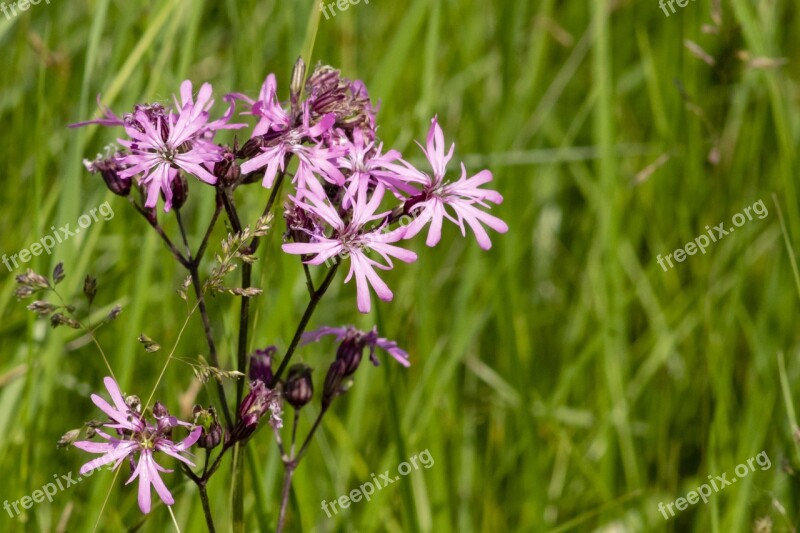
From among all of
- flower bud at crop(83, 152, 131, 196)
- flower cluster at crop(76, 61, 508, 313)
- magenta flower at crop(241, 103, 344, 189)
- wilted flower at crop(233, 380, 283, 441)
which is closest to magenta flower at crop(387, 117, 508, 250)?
flower cluster at crop(76, 61, 508, 313)

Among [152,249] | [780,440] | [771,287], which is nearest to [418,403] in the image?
[152,249]

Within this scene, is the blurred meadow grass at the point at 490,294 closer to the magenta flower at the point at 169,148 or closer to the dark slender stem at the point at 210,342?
the dark slender stem at the point at 210,342

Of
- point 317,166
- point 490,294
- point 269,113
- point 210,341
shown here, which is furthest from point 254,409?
point 490,294

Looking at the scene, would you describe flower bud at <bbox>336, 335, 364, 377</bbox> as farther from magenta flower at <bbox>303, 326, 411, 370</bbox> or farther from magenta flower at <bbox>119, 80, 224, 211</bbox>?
magenta flower at <bbox>119, 80, 224, 211</bbox>

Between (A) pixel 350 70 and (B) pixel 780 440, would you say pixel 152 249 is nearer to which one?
(A) pixel 350 70

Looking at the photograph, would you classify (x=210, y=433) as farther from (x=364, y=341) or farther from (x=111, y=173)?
(x=111, y=173)
